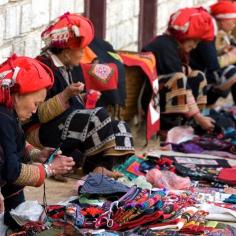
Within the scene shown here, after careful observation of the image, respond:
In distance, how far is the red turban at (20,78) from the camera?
5504 millimetres

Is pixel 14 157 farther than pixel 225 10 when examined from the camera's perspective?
No

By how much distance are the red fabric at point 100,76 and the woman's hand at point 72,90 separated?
2.35 ft

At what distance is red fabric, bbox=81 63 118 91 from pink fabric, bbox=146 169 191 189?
882 millimetres

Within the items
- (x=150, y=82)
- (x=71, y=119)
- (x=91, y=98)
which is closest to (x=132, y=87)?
(x=150, y=82)

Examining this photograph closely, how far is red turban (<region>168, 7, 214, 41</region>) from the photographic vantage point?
28.5ft

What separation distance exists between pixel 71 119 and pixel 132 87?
A: 1.59 meters

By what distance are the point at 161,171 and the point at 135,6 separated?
372 cm

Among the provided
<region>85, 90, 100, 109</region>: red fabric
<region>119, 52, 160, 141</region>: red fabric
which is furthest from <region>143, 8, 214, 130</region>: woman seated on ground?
<region>85, 90, 100, 109</region>: red fabric

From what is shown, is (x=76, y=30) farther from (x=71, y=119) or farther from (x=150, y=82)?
(x=150, y=82)

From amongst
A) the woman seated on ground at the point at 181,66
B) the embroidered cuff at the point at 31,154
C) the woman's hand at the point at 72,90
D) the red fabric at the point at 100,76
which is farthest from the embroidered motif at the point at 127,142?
the woman seated on ground at the point at 181,66

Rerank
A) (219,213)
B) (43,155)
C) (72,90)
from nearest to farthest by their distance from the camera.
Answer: (43,155) → (219,213) → (72,90)

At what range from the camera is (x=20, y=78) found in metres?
5.55

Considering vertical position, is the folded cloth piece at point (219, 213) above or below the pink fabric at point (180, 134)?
below

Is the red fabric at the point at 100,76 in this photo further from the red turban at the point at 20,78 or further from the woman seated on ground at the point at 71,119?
the red turban at the point at 20,78
